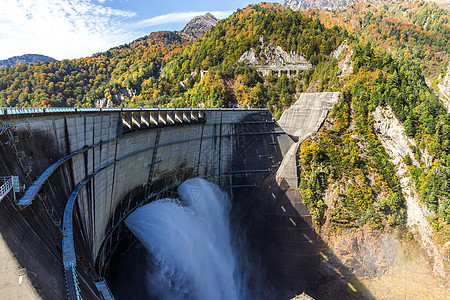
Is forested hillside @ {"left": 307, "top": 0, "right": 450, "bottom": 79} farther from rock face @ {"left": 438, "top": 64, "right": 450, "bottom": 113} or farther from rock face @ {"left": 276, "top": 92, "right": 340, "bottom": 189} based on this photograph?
rock face @ {"left": 276, "top": 92, "right": 340, "bottom": 189}

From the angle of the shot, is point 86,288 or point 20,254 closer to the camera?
point 20,254

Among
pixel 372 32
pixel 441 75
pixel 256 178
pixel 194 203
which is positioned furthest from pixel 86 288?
pixel 372 32

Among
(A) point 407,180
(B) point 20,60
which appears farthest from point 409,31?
(B) point 20,60

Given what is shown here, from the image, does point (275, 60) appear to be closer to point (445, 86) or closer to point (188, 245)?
point (188, 245)

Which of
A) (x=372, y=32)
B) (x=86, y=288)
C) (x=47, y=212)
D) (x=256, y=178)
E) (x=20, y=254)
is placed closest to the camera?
(x=20, y=254)

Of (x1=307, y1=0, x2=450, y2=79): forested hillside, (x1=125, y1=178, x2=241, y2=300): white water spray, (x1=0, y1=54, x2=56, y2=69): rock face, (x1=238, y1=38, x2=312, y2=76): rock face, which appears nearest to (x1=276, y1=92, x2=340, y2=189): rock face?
(x1=125, y1=178, x2=241, y2=300): white water spray

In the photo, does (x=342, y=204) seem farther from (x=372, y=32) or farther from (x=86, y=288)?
(x=372, y=32)
